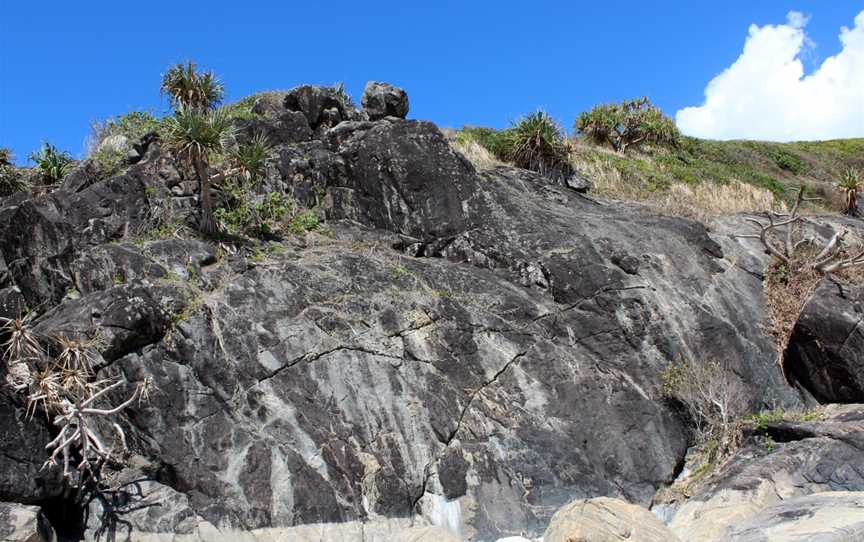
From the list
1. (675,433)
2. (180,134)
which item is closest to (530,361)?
(675,433)

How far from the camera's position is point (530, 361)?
50.7ft

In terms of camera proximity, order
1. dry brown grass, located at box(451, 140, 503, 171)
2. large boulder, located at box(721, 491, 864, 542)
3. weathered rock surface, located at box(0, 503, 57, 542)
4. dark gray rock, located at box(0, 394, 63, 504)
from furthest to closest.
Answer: dry brown grass, located at box(451, 140, 503, 171) → dark gray rock, located at box(0, 394, 63, 504) → weathered rock surface, located at box(0, 503, 57, 542) → large boulder, located at box(721, 491, 864, 542)

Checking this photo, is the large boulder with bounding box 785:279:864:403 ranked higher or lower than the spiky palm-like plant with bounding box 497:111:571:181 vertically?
lower

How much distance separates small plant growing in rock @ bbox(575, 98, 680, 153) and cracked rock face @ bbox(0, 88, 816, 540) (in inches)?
537

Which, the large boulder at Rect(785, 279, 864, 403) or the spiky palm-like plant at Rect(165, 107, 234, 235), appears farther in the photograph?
the large boulder at Rect(785, 279, 864, 403)

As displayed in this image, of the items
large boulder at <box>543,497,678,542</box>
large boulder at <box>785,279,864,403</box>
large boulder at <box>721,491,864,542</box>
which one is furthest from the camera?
large boulder at <box>785,279,864,403</box>

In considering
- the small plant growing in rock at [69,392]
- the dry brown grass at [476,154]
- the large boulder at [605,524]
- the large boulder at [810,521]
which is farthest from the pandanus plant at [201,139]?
the large boulder at [810,521]

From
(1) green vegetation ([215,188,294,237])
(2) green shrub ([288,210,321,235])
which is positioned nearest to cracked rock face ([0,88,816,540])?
(2) green shrub ([288,210,321,235])

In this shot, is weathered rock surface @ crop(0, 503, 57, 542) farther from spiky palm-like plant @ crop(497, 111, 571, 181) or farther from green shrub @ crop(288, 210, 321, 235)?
spiky palm-like plant @ crop(497, 111, 571, 181)

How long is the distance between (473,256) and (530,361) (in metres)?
3.92

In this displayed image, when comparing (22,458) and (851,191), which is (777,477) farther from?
(851,191)

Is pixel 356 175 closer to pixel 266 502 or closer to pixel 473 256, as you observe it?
pixel 473 256

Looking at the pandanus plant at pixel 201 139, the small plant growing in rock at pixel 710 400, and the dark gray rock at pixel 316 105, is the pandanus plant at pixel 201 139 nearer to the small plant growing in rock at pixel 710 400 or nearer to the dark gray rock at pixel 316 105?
the dark gray rock at pixel 316 105

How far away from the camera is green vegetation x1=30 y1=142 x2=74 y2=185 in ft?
71.5
